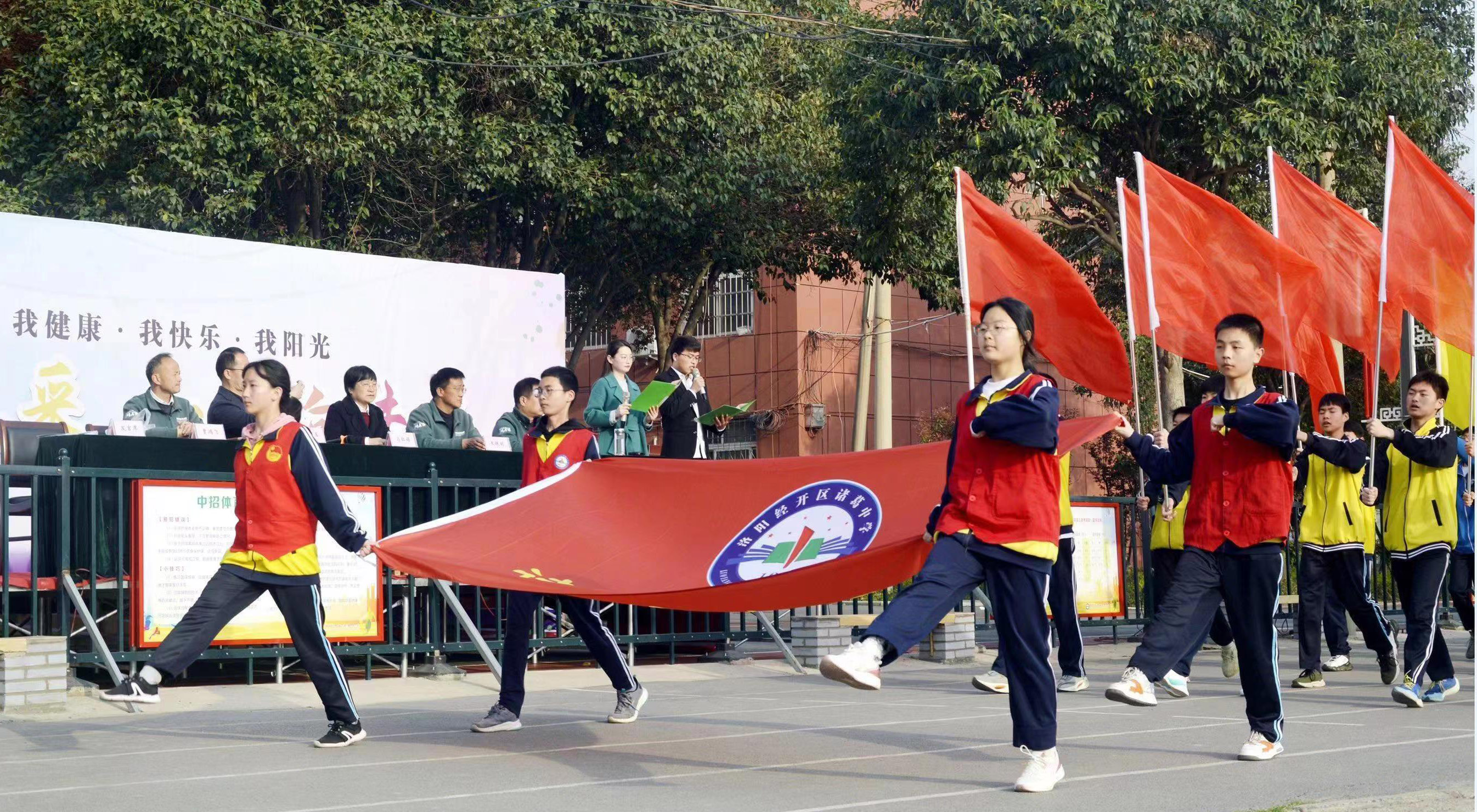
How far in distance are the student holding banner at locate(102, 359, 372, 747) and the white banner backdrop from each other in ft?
21.0

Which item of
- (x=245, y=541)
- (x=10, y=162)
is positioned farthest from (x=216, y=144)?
(x=245, y=541)

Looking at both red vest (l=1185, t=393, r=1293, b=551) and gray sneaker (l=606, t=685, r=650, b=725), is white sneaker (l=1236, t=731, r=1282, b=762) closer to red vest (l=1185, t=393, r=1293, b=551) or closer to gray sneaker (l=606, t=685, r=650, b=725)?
red vest (l=1185, t=393, r=1293, b=551)

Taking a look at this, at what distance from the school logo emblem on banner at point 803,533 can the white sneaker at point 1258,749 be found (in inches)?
73.3

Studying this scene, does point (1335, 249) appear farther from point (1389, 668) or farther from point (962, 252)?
point (962, 252)

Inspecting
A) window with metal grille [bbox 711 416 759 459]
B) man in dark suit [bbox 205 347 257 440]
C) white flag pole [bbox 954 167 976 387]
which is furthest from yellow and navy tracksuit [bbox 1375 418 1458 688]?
window with metal grille [bbox 711 416 759 459]

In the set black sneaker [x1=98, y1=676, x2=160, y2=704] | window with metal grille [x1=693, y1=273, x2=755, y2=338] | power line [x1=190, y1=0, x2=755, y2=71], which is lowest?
black sneaker [x1=98, y1=676, x2=160, y2=704]

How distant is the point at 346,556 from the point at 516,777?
4436mm

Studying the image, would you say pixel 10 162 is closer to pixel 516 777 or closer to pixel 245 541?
pixel 245 541

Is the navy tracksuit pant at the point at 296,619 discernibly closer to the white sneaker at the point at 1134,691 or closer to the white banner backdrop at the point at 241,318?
the white sneaker at the point at 1134,691

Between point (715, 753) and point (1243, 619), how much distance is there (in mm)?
2374

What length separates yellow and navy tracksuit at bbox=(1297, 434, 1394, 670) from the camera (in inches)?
420

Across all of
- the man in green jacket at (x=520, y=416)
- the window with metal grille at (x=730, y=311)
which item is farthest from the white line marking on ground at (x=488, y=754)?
the window with metal grille at (x=730, y=311)

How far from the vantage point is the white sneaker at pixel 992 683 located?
9750mm

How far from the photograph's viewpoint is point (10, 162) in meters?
22.3
